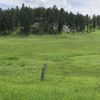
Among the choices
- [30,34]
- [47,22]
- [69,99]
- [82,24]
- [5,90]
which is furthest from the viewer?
[82,24]

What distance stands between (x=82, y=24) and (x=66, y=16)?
33.9 ft

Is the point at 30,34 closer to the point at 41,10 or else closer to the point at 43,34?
the point at 43,34

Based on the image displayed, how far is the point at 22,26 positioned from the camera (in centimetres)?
17275

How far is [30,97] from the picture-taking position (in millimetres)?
11602

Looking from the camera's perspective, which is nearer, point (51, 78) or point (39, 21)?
point (51, 78)

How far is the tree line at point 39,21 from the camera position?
168 metres

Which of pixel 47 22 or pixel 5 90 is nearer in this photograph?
pixel 5 90

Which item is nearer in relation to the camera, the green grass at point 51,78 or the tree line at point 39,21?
the green grass at point 51,78

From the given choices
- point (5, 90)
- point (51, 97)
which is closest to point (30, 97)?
→ point (51, 97)

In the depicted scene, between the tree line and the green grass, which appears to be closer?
the green grass

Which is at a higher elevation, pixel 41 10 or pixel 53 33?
pixel 41 10

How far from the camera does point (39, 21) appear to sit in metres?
183

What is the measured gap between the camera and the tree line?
552 ft

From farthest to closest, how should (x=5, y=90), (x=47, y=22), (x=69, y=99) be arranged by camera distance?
(x=47, y=22), (x=5, y=90), (x=69, y=99)
